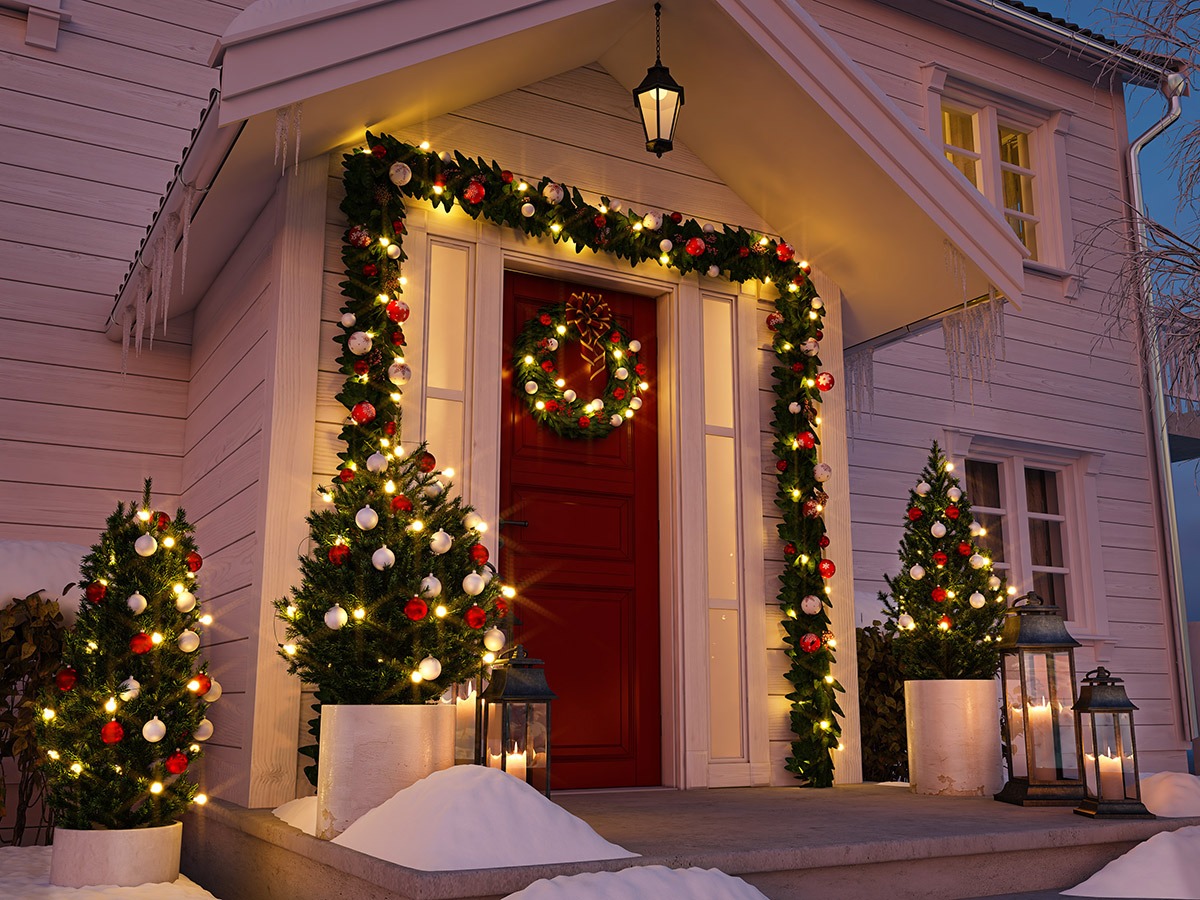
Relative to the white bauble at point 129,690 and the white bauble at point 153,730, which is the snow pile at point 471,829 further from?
the white bauble at point 129,690

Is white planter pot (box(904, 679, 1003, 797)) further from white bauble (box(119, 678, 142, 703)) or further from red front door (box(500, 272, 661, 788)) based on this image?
white bauble (box(119, 678, 142, 703))

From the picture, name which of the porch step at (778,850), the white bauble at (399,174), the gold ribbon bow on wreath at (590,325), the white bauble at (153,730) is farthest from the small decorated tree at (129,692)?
the gold ribbon bow on wreath at (590,325)

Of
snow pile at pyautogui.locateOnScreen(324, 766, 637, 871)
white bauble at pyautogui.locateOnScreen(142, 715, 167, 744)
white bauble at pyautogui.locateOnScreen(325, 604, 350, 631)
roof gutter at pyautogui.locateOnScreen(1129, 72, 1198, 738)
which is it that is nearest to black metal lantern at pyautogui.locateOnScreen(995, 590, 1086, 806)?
snow pile at pyautogui.locateOnScreen(324, 766, 637, 871)

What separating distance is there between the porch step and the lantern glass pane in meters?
0.21

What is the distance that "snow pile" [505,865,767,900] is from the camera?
8.42ft

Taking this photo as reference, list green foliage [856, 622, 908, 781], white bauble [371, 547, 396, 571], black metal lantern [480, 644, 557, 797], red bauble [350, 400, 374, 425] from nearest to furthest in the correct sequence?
1. white bauble [371, 547, 396, 571]
2. black metal lantern [480, 644, 557, 797]
3. red bauble [350, 400, 374, 425]
4. green foliage [856, 622, 908, 781]

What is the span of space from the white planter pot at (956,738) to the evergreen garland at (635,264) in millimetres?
419

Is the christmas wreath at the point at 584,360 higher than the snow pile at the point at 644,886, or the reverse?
the christmas wreath at the point at 584,360

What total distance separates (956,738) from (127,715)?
3.28 m

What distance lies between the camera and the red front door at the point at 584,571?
4.80 m

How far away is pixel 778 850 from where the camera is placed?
9.97ft

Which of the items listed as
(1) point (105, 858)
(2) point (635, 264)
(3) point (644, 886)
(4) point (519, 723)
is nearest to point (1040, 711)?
(4) point (519, 723)

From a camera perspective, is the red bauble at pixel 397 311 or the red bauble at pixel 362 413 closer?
the red bauble at pixel 362 413

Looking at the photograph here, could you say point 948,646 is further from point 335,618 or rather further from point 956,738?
point 335,618
